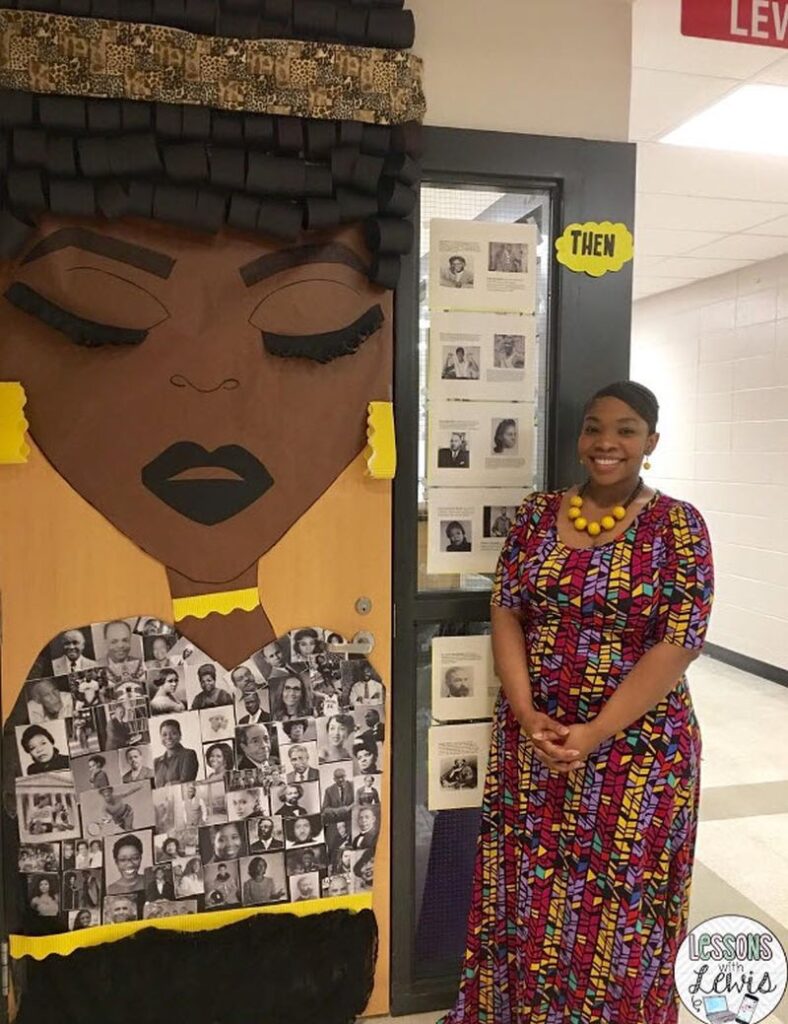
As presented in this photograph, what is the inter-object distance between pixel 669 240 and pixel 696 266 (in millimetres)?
731

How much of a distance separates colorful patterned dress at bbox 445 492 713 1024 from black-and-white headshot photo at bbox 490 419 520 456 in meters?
0.25

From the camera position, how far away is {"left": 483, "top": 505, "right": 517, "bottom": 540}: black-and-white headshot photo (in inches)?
80.3

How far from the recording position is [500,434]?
80.0 inches

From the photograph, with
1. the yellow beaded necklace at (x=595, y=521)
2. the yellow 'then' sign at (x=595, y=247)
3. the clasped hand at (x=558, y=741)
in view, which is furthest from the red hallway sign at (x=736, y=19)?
the clasped hand at (x=558, y=741)

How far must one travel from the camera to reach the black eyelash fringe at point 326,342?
6.09 feet

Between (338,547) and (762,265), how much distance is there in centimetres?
431

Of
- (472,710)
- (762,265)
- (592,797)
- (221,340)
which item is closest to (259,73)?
(221,340)

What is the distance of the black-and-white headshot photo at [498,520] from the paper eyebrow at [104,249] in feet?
3.00

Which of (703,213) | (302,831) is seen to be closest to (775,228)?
(703,213)

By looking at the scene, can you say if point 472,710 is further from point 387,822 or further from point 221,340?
point 221,340

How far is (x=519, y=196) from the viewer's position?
2.04 m

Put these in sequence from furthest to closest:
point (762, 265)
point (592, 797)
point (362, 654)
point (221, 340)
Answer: point (762, 265) < point (362, 654) < point (221, 340) < point (592, 797)

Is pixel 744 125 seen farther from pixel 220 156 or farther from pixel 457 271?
pixel 220 156

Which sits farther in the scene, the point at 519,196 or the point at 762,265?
the point at 762,265
